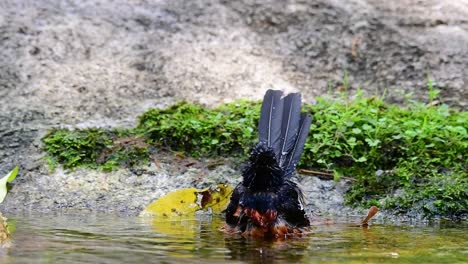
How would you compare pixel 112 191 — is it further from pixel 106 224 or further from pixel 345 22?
A: pixel 345 22

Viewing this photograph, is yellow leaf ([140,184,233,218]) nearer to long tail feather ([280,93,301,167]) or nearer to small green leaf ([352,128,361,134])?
long tail feather ([280,93,301,167])

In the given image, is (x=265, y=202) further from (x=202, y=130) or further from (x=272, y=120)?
(x=202, y=130)

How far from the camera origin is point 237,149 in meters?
6.51

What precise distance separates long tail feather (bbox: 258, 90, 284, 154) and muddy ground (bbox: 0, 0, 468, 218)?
1842 mm

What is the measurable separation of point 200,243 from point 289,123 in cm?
188

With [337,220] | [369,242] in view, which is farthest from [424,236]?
[337,220]

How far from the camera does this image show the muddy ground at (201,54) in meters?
7.51

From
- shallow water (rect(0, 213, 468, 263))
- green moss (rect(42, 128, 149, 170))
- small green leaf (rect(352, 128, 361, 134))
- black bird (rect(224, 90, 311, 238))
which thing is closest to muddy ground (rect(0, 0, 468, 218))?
green moss (rect(42, 128, 149, 170))

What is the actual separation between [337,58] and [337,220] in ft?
11.4

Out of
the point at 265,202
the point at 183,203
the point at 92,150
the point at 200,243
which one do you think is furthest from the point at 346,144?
the point at 200,243

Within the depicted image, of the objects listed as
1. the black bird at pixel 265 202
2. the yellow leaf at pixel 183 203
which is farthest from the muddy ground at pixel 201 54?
the black bird at pixel 265 202

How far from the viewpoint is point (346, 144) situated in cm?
645

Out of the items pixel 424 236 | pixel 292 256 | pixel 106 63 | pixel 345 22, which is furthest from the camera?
pixel 345 22

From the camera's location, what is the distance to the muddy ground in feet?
24.6
